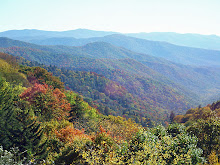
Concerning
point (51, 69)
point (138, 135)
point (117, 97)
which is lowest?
point (117, 97)

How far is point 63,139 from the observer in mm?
23219

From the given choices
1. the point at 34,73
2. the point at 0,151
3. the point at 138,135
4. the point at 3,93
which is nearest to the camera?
the point at 0,151

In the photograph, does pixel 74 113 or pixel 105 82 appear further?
pixel 105 82

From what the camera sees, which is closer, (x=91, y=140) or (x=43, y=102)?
(x=91, y=140)

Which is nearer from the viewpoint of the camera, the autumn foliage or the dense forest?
the dense forest

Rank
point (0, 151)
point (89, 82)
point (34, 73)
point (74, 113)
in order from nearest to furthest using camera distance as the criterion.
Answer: point (0, 151) → point (74, 113) → point (34, 73) → point (89, 82)

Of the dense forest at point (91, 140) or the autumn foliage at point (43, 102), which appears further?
the autumn foliage at point (43, 102)

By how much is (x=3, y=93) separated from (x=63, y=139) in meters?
16.1

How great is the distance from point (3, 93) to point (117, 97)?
502 feet

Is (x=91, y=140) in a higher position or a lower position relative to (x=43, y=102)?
higher

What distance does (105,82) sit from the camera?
198 meters

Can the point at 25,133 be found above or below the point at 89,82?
above

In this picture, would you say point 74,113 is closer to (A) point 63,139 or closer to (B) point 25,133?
(A) point 63,139

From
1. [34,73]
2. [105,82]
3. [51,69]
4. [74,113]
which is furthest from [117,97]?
[74,113]
